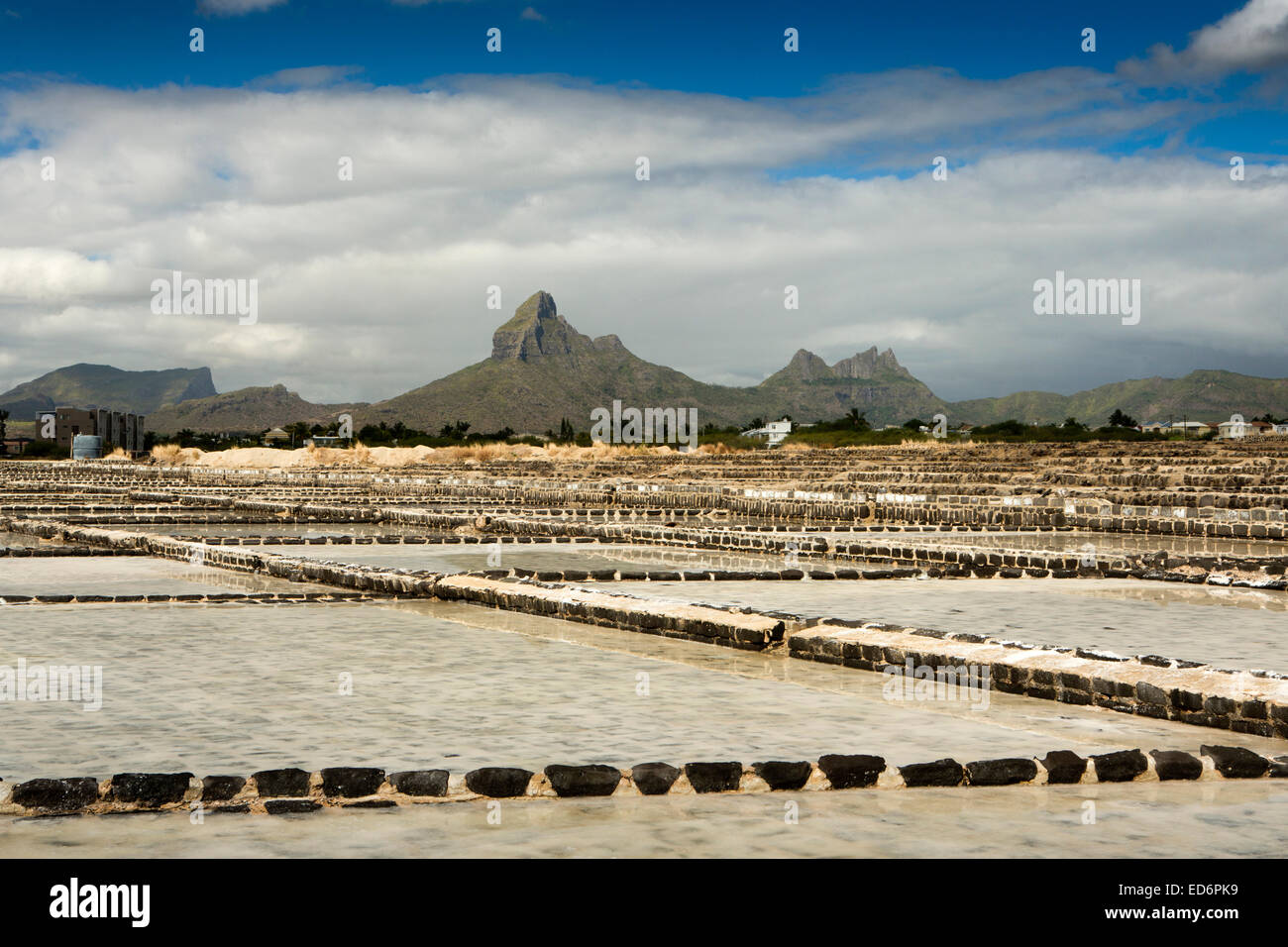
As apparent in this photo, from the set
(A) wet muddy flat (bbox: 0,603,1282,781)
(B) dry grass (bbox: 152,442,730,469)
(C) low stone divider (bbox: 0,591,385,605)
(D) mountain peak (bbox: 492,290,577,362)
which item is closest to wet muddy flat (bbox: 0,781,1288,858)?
(A) wet muddy flat (bbox: 0,603,1282,781)

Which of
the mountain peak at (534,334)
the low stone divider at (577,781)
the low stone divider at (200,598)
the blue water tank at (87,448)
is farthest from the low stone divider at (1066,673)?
the mountain peak at (534,334)

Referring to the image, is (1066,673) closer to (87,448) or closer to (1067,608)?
(1067,608)

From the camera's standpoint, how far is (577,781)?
14.1 feet

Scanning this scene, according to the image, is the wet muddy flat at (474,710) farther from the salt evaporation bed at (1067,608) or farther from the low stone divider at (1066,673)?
the salt evaporation bed at (1067,608)

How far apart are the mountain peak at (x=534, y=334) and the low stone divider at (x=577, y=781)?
395 ft

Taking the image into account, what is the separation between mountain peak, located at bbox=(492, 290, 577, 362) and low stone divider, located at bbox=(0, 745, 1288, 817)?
120 meters

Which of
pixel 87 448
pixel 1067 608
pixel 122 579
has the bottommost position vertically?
pixel 1067 608

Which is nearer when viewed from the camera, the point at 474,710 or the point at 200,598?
the point at 474,710

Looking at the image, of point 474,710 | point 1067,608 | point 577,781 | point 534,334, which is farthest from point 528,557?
point 534,334

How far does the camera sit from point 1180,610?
9703 millimetres

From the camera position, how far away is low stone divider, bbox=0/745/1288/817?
13.3 feet

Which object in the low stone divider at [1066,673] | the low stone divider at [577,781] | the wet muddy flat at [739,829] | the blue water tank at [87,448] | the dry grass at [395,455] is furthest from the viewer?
the blue water tank at [87,448]

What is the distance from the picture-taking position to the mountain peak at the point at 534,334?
12712cm

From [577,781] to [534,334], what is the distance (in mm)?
127564
